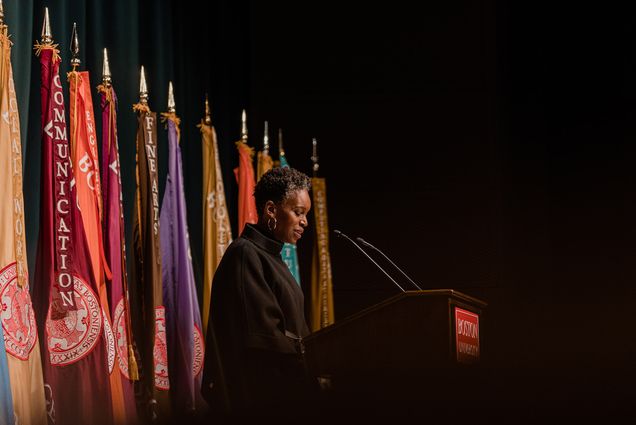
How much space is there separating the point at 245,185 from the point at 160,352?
4.53ft

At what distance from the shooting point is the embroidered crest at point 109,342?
3309mm

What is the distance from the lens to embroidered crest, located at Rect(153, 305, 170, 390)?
398cm

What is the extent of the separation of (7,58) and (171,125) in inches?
59.4

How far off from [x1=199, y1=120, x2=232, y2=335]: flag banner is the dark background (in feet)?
3.50

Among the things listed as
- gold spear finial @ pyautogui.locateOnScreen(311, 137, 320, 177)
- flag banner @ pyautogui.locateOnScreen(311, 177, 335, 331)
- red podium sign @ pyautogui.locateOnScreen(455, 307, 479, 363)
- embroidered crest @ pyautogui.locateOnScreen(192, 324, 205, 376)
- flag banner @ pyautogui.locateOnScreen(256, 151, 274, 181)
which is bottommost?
embroidered crest @ pyautogui.locateOnScreen(192, 324, 205, 376)

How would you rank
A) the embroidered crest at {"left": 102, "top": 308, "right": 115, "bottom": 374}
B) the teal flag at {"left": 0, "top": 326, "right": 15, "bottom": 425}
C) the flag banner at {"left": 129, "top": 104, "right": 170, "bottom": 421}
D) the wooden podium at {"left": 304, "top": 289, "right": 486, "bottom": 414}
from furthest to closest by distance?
1. the flag banner at {"left": 129, "top": 104, "right": 170, "bottom": 421}
2. the embroidered crest at {"left": 102, "top": 308, "right": 115, "bottom": 374}
3. the teal flag at {"left": 0, "top": 326, "right": 15, "bottom": 425}
4. the wooden podium at {"left": 304, "top": 289, "right": 486, "bottom": 414}

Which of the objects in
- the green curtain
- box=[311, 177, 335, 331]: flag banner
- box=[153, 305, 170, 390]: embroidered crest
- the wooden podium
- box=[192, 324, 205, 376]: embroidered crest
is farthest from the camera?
box=[311, 177, 335, 331]: flag banner

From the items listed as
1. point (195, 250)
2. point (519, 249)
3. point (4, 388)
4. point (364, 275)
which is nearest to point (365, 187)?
point (364, 275)

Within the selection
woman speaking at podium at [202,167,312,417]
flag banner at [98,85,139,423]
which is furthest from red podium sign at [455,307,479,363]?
flag banner at [98,85,139,423]

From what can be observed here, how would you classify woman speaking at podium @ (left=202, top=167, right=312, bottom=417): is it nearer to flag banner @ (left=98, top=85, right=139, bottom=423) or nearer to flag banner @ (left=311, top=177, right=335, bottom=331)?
flag banner @ (left=98, top=85, right=139, bottom=423)

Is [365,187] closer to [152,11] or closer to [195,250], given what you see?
[195,250]

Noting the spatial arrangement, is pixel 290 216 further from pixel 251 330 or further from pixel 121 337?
pixel 121 337

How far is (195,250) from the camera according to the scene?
5.22 meters

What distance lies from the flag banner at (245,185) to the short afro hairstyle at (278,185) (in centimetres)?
230
